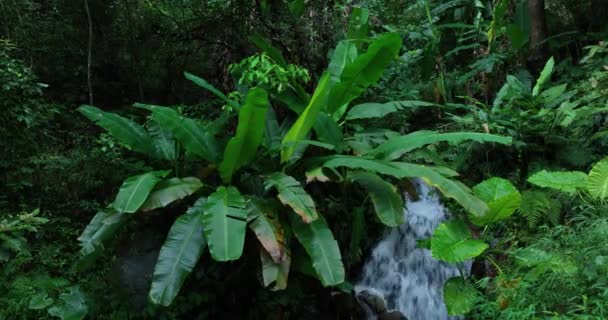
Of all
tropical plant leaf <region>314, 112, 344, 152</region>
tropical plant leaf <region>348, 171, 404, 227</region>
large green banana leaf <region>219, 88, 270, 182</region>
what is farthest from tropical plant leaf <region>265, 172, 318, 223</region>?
tropical plant leaf <region>314, 112, 344, 152</region>

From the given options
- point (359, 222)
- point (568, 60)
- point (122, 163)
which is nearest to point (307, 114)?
point (359, 222)

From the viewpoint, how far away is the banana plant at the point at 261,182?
11.1 feet

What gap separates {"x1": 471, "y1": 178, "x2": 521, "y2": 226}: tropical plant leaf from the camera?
3.73 metres

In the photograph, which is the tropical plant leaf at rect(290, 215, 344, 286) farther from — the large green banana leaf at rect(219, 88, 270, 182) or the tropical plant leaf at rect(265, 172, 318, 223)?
the large green banana leaf at rect(219, 88, 270, 182)

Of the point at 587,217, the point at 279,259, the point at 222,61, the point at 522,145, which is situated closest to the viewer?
the point at 279,259

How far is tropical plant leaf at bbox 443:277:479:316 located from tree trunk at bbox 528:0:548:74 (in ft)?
13.7

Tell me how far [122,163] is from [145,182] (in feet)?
4.57

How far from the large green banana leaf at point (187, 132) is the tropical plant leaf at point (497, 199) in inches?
95.6

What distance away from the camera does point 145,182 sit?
140 inches

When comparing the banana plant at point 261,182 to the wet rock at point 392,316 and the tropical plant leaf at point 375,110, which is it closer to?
the tropical plant leaf at point 375,110

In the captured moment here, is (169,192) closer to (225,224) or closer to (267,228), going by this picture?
(225,224)

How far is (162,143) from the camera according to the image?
4.29 metres

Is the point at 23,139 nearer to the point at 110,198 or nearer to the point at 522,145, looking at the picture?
the point at 110,198

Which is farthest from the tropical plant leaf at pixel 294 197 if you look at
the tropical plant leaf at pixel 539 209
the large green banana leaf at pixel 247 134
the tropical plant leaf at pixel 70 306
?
the tropical plant leaf at pixel 539 209
